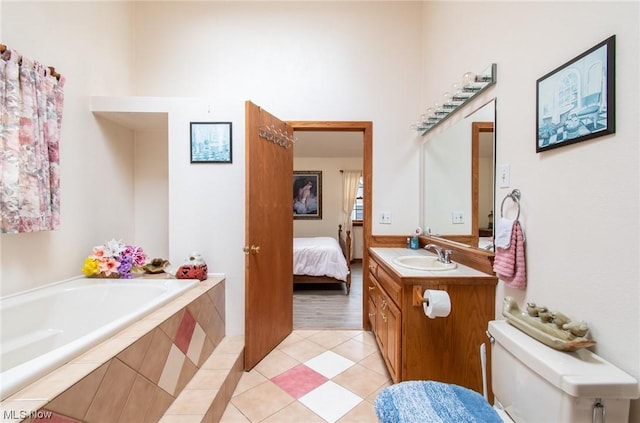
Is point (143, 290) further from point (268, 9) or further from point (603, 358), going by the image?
point (268, 9)

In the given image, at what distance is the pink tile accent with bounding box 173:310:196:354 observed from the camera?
1.48 meters

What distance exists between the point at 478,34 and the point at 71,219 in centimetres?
312

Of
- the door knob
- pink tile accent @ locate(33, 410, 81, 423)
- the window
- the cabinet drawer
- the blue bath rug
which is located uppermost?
the window

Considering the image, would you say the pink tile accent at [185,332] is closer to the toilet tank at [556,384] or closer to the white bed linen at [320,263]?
the toilet tank at [556,384]

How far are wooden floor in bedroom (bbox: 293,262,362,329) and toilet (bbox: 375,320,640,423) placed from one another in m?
1.69

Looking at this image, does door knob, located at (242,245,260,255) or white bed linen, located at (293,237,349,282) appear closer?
door knob, located at (242,245,260,255)

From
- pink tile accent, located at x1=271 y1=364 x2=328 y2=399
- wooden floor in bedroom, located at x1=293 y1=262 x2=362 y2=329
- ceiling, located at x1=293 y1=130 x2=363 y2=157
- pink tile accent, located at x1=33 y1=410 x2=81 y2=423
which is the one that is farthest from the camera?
ceiling, located at x1=293 y1=130 x2=363 y2=157

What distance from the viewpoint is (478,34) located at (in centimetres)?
169

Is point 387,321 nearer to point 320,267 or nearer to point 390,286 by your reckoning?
point 390,286

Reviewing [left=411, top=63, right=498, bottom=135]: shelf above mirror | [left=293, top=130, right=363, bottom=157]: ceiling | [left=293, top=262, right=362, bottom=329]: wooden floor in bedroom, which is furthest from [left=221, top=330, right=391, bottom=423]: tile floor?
[left=293, top=130, right=363, bottom=157]: ceiling

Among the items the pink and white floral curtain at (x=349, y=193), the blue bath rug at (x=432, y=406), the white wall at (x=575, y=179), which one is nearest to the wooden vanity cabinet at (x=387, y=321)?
the blue bath rug at (x=432, y=406)

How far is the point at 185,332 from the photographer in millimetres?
1553

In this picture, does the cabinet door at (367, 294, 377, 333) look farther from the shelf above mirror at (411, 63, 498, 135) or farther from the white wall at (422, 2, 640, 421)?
the shelf above mirror at (411, 63, 498, 135)

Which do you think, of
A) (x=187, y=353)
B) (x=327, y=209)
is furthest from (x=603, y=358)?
(x=327, y=209)
